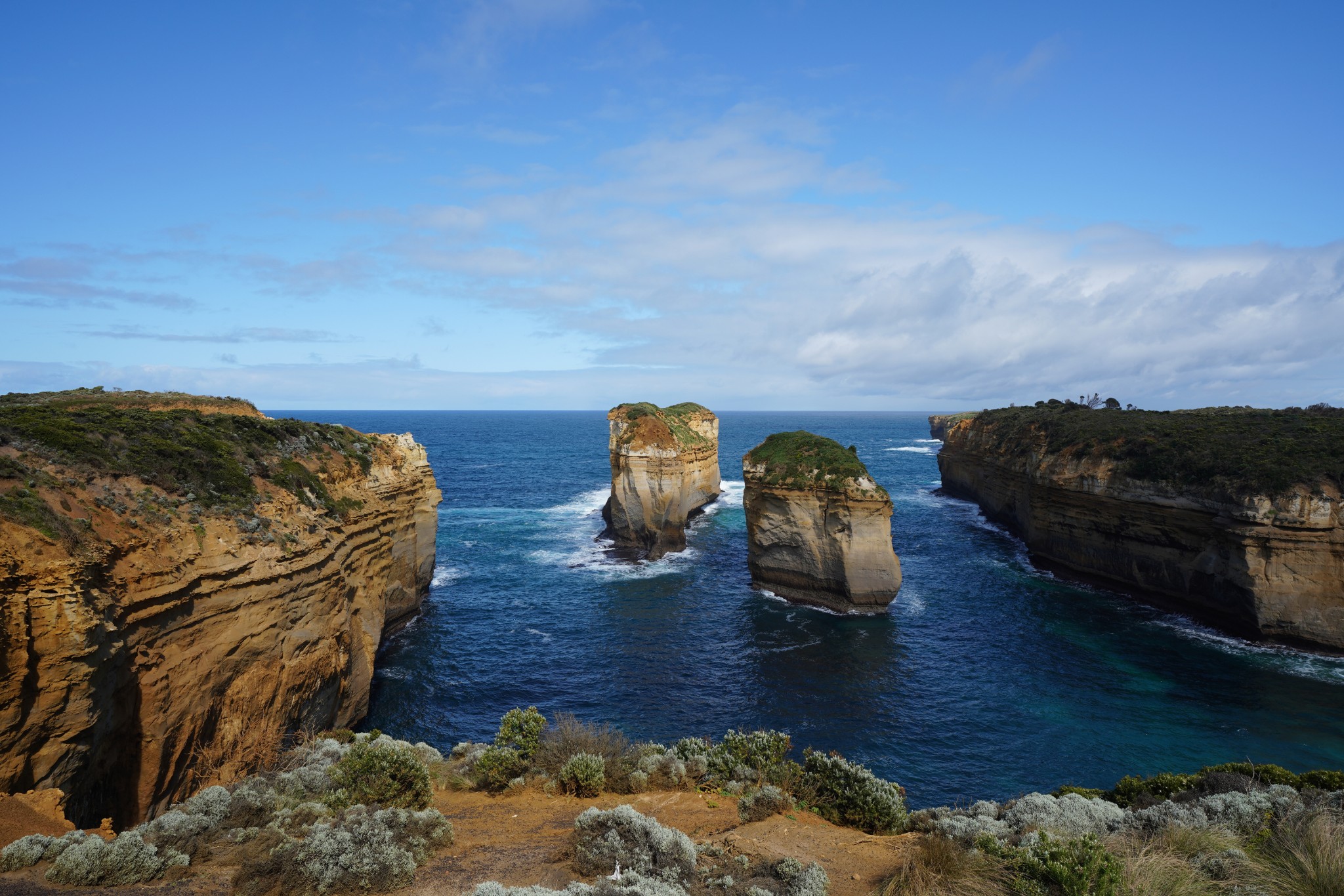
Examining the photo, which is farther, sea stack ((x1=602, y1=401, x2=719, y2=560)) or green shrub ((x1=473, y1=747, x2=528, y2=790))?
sea stack ((x1=602, y1=401, x2=719, y2=560))

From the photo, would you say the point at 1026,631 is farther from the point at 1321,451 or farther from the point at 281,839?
the point at 281,839

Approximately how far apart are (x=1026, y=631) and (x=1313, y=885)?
2651 cm

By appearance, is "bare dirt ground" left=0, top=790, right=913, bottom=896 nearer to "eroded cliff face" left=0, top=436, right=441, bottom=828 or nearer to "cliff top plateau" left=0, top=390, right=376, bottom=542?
"eroded cliff face" left=0, top=436, right=441, bottom=828

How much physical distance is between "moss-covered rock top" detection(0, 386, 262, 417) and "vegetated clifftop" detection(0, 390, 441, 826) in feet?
22.5

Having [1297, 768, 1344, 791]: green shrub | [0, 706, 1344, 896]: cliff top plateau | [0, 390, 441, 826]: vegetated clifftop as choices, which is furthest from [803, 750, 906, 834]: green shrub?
[0, 390, 441, 826]: vegetated clifftop

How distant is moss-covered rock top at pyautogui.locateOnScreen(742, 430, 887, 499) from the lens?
112 ft

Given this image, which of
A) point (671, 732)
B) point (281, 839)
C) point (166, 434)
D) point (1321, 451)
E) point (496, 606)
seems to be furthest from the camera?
point (496, 606)

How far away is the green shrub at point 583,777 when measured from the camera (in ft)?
44.0

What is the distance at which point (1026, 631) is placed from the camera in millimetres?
32250

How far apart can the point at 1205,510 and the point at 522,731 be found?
34.7 meters

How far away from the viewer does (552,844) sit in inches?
411

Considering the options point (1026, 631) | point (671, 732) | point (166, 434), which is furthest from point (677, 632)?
point (166, 434)

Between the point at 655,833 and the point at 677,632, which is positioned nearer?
the point at 655,833

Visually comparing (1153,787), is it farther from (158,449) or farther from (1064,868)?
(158,449)
